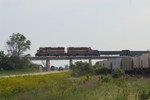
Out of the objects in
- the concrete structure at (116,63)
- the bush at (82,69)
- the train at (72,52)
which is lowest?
the bush at (82,69)

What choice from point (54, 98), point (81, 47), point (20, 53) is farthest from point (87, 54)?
point (54, 98)

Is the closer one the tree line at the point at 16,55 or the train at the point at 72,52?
the tree line at the point at 16,55

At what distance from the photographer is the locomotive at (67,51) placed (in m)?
100

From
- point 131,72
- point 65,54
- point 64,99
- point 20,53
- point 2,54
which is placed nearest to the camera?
point 64,99

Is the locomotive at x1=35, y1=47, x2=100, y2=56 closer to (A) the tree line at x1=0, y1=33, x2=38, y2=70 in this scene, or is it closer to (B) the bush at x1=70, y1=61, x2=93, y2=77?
(A) the tree line at x1=0, y1=33, x2=38, y2=70

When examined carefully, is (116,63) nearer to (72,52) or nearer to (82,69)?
(82,69)

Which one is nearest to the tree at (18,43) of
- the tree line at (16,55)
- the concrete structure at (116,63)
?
the tree line at (16,55)

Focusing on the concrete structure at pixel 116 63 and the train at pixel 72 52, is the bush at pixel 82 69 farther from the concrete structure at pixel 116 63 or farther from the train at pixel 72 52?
the train at pixel 72 52

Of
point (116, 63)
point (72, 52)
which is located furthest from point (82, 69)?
point (72, 52)

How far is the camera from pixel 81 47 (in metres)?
104

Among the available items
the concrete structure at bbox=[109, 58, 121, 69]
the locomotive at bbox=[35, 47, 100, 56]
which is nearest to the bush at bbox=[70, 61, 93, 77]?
the concrete structure at bbox=[109, 58, 121, 69]

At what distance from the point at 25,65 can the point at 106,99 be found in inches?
2766

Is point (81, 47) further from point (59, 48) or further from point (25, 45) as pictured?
point (25, 45)

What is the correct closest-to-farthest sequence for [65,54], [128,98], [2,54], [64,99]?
[128,98] → [64,99] → [2,54] → [65,54]
